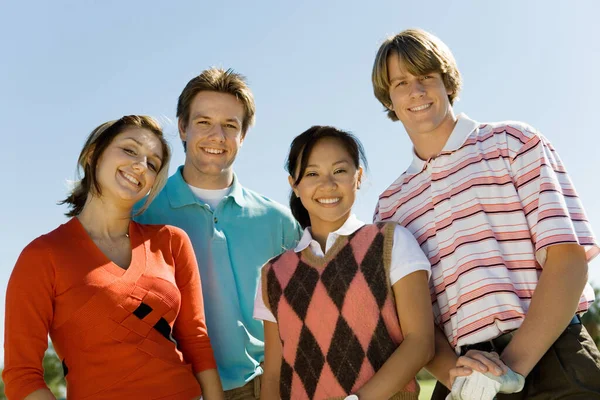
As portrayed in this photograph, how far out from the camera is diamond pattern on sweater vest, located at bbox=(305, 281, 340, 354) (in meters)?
3.17

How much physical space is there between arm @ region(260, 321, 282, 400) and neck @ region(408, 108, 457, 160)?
1.20 m

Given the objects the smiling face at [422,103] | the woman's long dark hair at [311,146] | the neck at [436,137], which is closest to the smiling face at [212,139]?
the woman's long dark hair at [311,146]

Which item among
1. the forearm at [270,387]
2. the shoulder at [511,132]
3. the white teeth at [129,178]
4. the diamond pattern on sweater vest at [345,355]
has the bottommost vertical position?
the forearm at [270,387]

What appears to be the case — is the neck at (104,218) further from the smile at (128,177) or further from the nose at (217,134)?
the nose at (217,134)

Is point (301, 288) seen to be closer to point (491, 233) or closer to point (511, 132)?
point (491, 233)

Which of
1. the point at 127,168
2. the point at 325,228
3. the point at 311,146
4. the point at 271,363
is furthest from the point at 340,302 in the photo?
the point at 127,168

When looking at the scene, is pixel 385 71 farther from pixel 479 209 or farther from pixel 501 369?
pixel 501 369

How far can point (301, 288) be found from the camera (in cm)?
333

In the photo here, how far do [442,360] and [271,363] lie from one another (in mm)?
892

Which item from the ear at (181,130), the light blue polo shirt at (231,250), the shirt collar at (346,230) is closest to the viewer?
the shirt collar at (346,230)

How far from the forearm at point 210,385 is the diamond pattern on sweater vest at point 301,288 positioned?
586 millimetres

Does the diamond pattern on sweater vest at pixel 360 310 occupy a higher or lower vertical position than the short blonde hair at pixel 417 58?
lower

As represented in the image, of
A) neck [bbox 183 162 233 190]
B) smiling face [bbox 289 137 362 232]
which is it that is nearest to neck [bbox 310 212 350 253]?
smiling face [bbox 289 137 362 232]

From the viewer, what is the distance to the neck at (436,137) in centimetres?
343
